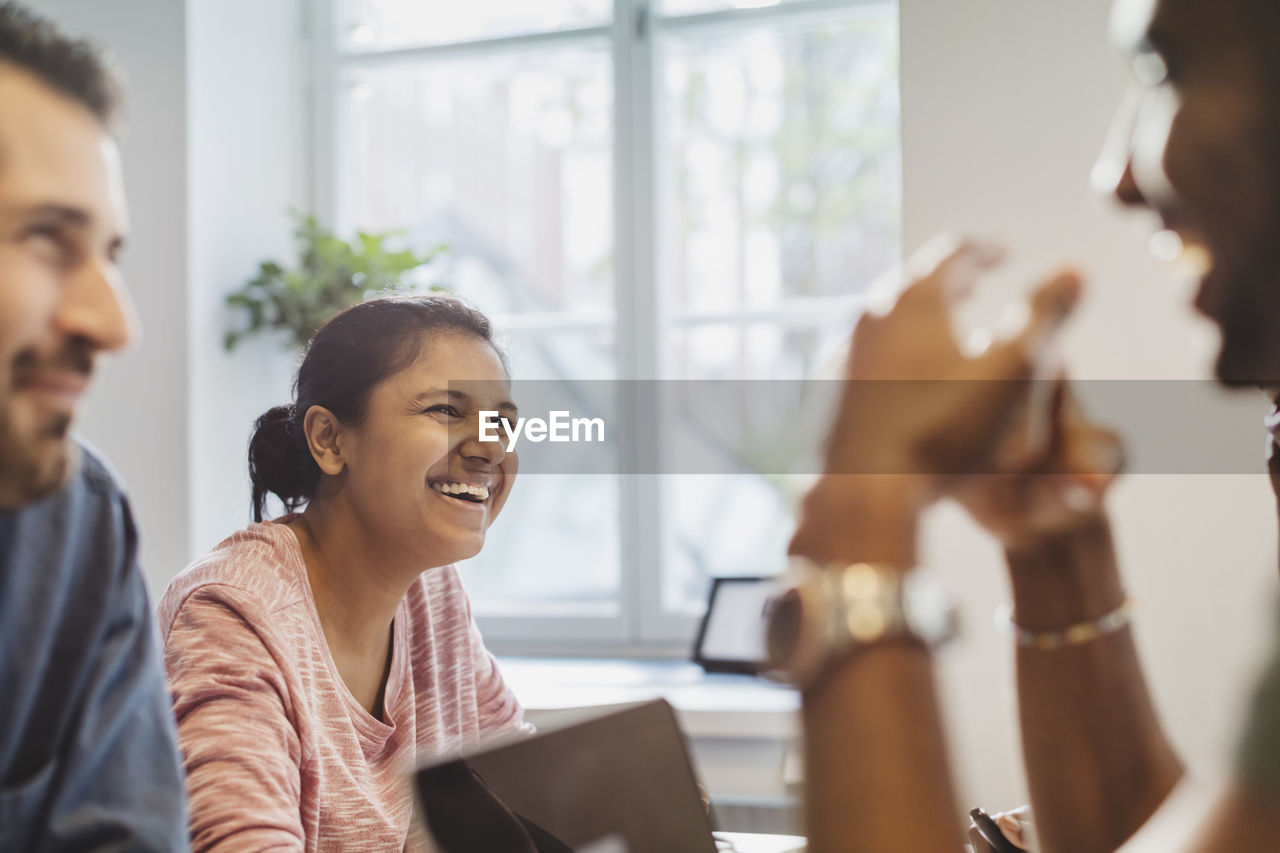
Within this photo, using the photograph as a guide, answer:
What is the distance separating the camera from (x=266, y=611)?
1.28m

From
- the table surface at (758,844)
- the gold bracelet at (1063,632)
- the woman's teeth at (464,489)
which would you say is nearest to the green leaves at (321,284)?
the woman's teeth at (464,489)

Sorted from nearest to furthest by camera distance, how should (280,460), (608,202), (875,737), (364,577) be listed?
1. (875,737)
2. (364,577)
3. (280,460)
4. (608,202)

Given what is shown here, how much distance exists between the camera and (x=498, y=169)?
3.20 meters

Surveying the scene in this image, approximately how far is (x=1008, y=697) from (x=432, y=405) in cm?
145

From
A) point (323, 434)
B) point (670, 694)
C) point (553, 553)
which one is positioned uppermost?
point (323, 434)

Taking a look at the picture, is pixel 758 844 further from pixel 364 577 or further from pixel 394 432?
pixel 394 432

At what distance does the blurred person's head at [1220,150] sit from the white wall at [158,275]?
2634 mm

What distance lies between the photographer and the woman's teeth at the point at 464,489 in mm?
1607

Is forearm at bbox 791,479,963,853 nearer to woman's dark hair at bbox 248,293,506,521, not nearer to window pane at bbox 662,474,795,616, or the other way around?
woman's dark hair at bbox 248,293,506,521

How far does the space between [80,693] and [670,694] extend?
70.5 inches

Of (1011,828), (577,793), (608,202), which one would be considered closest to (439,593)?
(577,793)

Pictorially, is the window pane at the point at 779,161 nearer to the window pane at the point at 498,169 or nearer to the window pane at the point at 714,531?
the window pane at the point at 498,169

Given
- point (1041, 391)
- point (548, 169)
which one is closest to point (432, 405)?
point (1041, 391)

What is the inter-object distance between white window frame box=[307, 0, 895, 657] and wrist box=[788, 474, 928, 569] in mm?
2497
